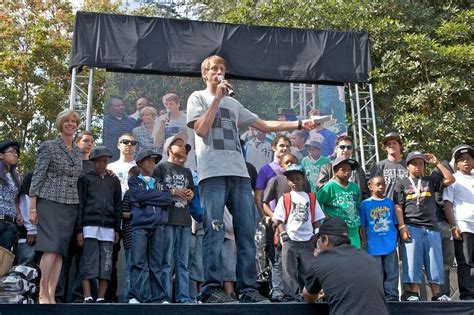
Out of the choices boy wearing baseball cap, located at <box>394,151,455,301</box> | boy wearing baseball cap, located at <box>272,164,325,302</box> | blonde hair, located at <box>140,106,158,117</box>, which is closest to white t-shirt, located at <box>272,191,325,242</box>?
boy wearing baseball cap, located at <box>272,164,325,302</box>

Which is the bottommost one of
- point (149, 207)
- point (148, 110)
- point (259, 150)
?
point (149, 207)

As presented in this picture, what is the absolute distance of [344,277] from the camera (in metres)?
3.60

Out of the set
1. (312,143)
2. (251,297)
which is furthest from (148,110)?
(251,297)

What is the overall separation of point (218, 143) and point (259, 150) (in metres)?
4.72

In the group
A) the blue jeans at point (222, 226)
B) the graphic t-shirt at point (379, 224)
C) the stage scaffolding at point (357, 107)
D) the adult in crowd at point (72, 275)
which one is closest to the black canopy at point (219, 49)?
the stage scaffolding at point (357, 107)

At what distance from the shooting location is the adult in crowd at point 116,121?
8539mm

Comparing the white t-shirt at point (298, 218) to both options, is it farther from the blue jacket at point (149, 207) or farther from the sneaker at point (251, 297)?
the blue jacket at point (149, 207)

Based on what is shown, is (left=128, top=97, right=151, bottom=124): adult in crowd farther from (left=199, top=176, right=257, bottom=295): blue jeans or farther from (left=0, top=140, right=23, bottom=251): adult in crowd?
(left=199, top=176, right=257, bottom=295): blue jeans

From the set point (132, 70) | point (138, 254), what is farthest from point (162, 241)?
point (132, 70)

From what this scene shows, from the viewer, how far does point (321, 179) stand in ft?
19.4

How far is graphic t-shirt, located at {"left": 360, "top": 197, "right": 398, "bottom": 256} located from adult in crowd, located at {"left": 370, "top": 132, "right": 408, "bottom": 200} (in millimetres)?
289

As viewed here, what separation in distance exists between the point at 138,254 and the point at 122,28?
4.55 meters

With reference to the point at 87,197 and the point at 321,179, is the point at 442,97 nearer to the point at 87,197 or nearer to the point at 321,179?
the point at 321,179

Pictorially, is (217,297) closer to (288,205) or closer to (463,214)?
(288,205)
